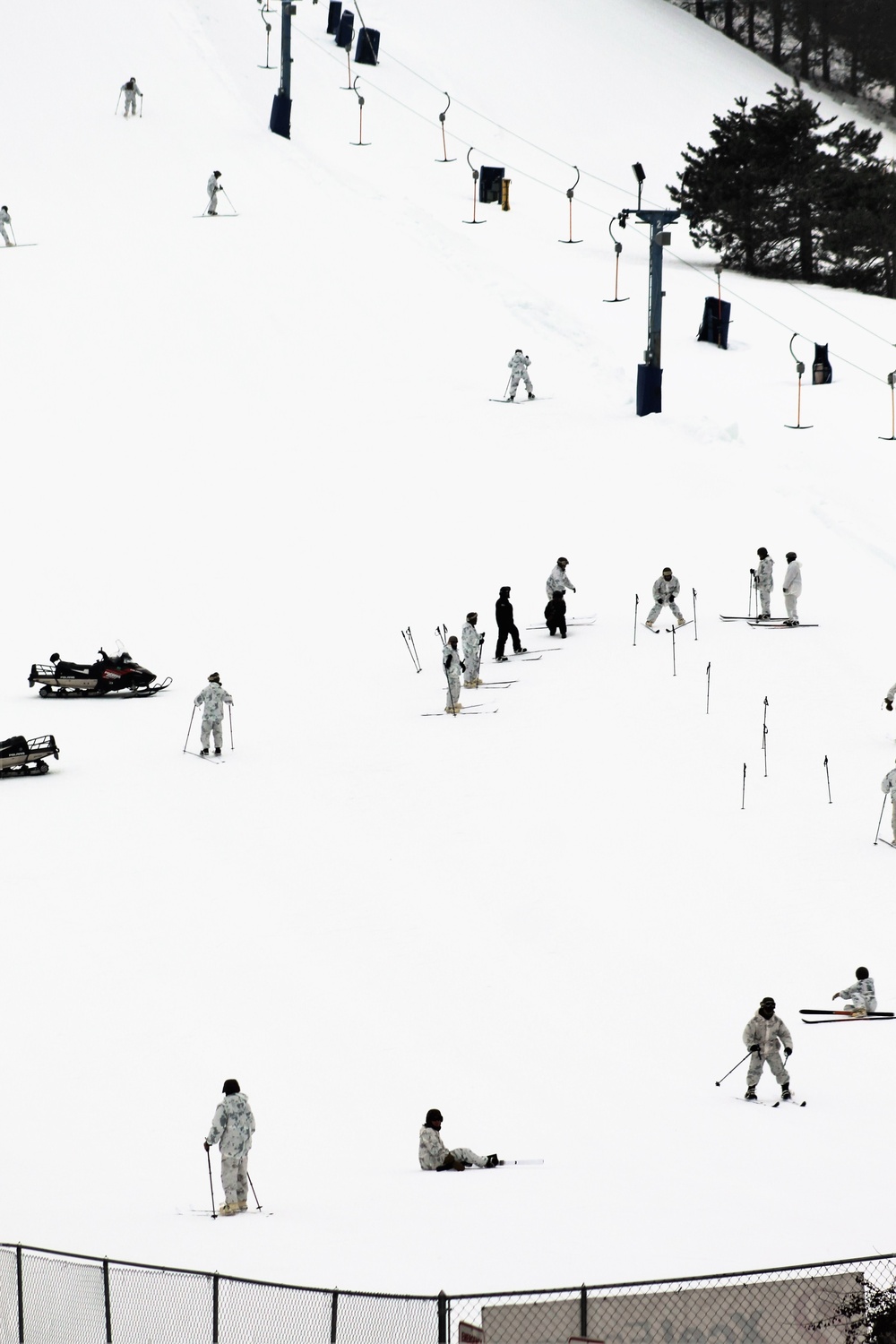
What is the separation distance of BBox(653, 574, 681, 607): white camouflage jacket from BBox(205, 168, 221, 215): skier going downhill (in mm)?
19355

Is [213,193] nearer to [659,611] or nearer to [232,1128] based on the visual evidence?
[659,611]

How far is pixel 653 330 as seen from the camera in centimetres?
3228

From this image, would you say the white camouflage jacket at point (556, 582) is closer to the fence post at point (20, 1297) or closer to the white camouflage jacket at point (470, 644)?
the white camouflage jacket at point (470, 644)

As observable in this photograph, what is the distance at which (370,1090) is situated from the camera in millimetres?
14656

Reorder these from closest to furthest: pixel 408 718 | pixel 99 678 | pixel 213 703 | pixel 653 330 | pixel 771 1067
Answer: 1. pixel 771 1067
2. pixel 213 703
3. pixel 408 718
4. pixel 99 678
5. pixel 653 330

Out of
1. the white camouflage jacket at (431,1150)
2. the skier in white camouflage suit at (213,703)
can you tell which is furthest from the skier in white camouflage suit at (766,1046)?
the skier in white camouflage suit at (213,703)

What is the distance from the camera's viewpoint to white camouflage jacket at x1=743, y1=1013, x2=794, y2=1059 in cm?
1420

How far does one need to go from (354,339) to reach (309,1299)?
29.0 meters

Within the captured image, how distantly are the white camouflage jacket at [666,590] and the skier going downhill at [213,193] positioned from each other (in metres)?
19.4

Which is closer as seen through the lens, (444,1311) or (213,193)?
(444,1311)

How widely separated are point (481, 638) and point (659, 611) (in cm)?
295

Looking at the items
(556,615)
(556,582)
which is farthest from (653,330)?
(556,615)

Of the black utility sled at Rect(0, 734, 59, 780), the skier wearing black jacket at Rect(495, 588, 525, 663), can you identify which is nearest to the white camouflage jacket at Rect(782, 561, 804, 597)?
the skier wearing black jacket at Rect(495, 588, 525, 663)

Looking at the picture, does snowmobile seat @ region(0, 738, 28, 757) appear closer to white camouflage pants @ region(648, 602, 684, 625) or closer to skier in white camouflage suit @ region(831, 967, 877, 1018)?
white camouflage pants @ region(648, 602, 684, 625)
